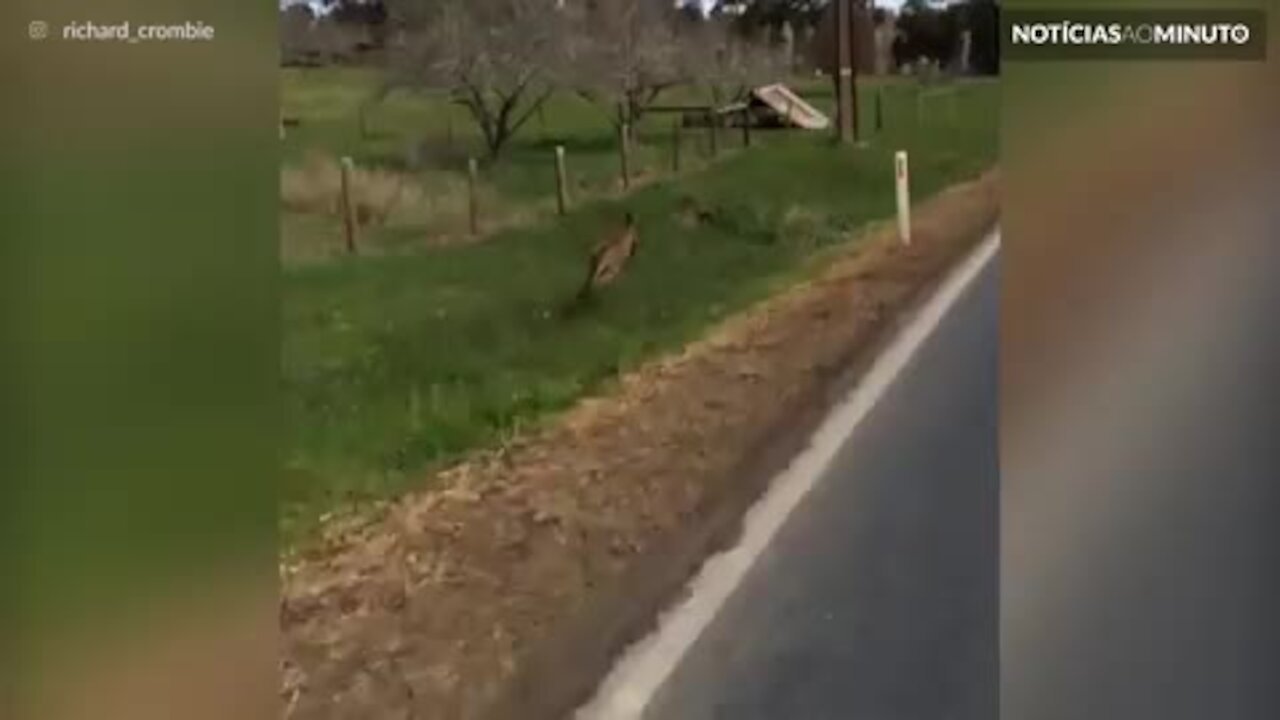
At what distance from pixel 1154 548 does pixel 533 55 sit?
0.80 m

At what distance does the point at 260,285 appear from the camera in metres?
1.84

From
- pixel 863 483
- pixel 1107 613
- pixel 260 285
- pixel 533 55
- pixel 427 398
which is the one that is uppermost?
pixel 533 55

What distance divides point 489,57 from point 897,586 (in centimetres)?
68

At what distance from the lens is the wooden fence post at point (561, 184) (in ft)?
6.26

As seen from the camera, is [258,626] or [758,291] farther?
[758,291]

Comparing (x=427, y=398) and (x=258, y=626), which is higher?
(x=427, y=398)

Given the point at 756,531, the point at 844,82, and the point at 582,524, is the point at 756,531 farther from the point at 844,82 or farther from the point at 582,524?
the point at 844,82

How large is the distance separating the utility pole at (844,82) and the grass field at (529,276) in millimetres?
17

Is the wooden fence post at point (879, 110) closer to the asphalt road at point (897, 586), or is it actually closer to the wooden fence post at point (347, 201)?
the asphalt road at point (897, 586)

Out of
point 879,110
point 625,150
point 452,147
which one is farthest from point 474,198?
point 879,110

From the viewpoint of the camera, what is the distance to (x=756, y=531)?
189 cm

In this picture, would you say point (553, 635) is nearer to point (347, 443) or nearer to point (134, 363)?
point (347, 443)

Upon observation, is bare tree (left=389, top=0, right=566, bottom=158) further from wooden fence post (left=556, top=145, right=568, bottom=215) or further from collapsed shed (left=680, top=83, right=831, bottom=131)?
collapsed shed (left=680, top=83, right=831, bottom=131)

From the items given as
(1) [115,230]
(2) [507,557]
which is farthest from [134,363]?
(2) [507,557]
